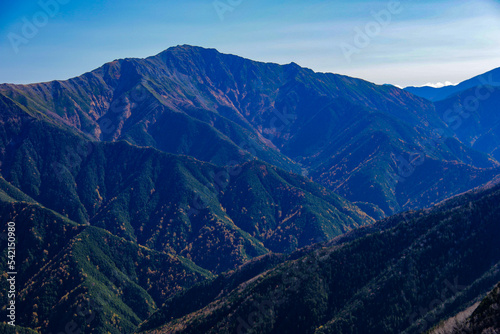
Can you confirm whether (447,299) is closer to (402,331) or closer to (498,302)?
(402,331)

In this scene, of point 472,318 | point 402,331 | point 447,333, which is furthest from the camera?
point 402,331

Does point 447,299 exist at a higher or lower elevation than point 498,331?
lower

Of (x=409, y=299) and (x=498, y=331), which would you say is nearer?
(x=498, y=331)

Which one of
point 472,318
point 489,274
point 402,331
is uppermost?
point 472,318

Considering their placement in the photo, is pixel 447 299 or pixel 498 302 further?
pixel 447 299

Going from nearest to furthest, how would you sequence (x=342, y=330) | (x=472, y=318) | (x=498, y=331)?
(x=498, y=331), (x=472, y=318), (x=342, y=330)

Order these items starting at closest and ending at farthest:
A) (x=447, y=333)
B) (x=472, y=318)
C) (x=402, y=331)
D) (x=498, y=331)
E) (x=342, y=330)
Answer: (x=498, y=331), (x=472, y=318), (x=447, y=333), (x=402, y=331), (x=342, y=330)

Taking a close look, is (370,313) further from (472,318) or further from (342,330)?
(472,318)

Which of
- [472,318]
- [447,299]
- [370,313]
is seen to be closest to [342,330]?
[370,313]

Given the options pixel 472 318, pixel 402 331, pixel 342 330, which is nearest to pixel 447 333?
pixel 472 318
